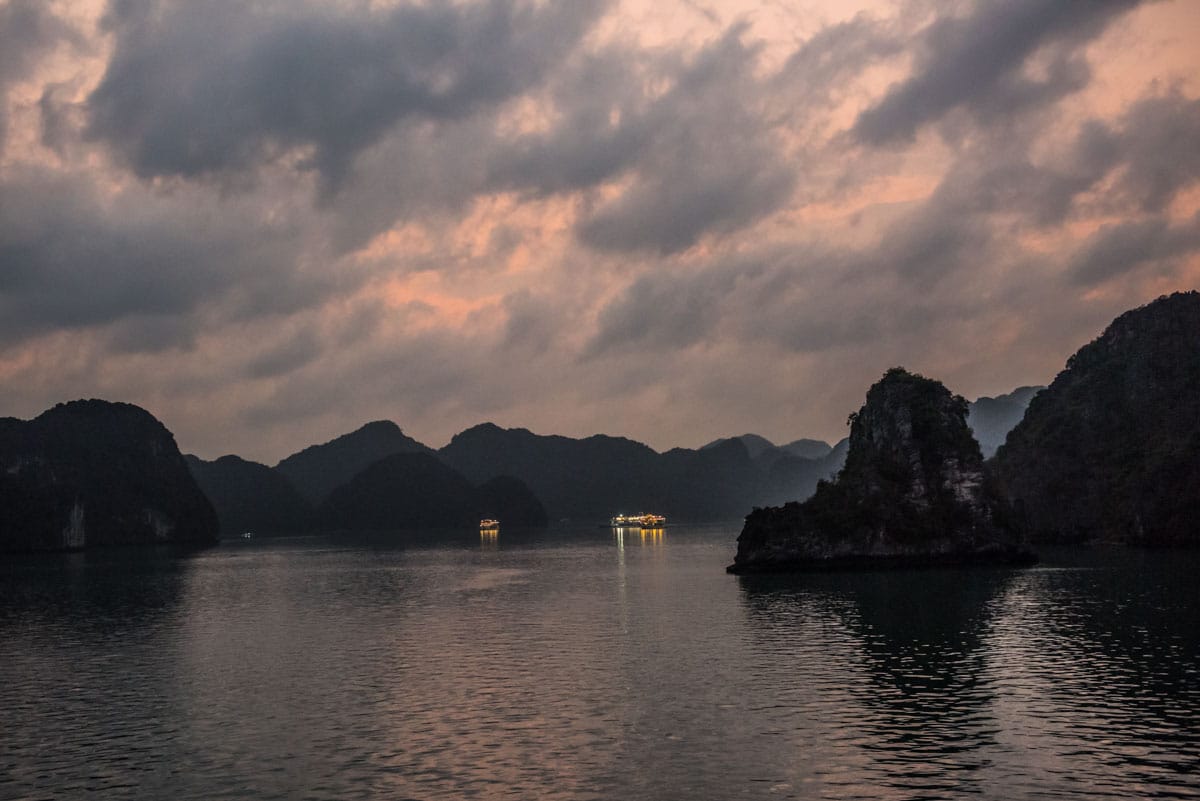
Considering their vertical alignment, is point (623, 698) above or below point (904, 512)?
below

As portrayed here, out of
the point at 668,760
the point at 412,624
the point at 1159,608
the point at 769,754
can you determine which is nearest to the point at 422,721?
the point at 668,760

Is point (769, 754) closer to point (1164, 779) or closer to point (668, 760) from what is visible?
point (668, 760)

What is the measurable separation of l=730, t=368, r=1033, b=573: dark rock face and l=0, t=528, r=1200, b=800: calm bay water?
35.4 meters

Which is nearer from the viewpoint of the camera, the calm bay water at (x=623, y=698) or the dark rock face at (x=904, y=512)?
the calm bay water at (x=623, y=698)

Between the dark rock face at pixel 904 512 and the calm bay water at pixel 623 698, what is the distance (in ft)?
116

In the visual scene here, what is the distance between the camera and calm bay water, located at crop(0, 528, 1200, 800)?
141 ft

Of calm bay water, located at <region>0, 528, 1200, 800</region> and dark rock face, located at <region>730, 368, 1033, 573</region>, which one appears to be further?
dark rock face, located at <region>730, 368, 1033, 573</region>

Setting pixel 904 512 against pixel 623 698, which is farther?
pixel 904 512

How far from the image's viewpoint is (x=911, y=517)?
160 m

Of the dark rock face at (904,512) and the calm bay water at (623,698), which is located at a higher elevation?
the dark rock face at (904,512)

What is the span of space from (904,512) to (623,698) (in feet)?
363

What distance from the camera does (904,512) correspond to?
6299 inches

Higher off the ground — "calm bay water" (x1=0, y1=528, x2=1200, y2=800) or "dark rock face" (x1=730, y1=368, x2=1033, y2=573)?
"dark rock face" (x1=730, y1=368, x2=1033, y2=573)

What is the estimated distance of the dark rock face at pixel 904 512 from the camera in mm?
154500
